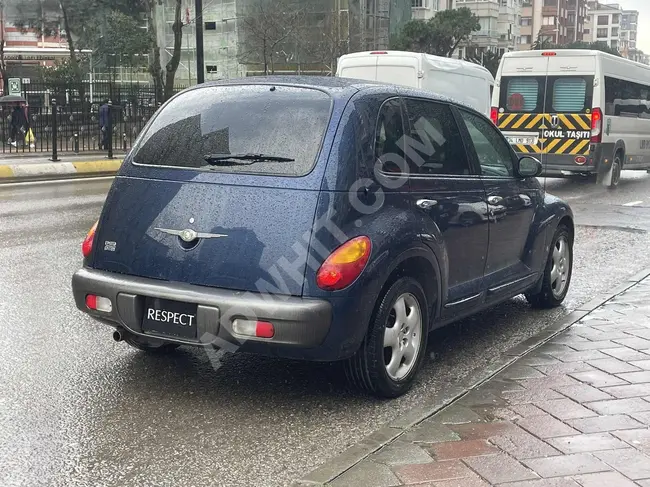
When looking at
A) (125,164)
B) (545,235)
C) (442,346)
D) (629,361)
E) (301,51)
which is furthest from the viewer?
(301,51)

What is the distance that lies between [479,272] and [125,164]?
2.35m

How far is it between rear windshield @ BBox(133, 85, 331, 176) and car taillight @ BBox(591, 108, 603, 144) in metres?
13.1

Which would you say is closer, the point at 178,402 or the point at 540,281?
the point at 178,402

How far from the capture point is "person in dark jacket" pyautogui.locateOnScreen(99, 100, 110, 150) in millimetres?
22562

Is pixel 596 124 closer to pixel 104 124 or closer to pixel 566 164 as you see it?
pixel 566 164

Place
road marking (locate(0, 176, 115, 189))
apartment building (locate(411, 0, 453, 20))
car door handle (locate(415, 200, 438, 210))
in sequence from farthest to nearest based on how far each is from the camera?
1. apartment building (locate(411, 0, 453, 20))
2. road marking (locate(0, 176, 115, 189))
3. car door handle (locate(415, 200, 438, 210))

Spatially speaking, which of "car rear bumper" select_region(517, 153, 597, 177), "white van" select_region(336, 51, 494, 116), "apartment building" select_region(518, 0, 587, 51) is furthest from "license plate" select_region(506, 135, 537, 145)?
"apartment building" select_region(518, 0, 587, 51)

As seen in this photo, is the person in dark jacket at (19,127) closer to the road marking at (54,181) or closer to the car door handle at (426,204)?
the road marking at (54,181)

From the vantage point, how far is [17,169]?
666 inches

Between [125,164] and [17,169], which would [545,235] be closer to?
[125,164]

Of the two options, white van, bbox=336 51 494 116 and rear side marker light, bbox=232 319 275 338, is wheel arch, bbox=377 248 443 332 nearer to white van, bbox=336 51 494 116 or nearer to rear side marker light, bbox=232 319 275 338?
rear side marker light, bbox=232 319 275 338

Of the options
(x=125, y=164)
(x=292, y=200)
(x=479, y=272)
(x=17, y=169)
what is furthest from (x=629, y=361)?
(x=17, y=169)

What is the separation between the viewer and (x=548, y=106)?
657 inches

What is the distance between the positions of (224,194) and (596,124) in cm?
1372
